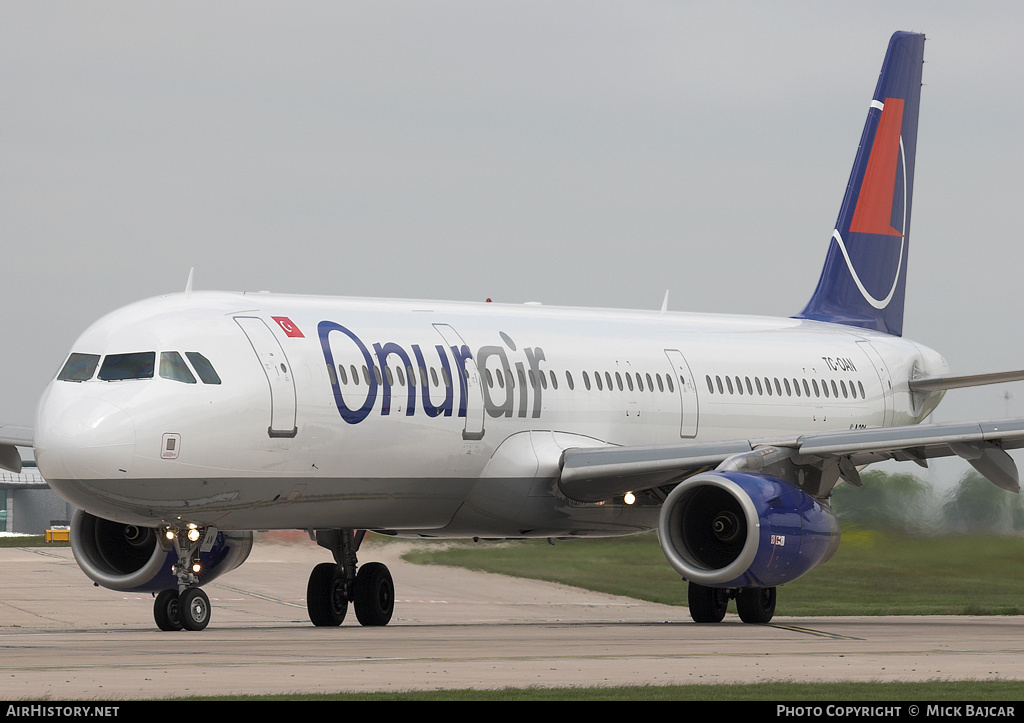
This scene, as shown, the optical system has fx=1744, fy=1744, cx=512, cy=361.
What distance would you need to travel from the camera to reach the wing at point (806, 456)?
1998cm

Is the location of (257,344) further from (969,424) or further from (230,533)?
(969,424)

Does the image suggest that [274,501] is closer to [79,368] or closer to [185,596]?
[185,596]

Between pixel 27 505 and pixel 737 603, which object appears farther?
pixel 27 505

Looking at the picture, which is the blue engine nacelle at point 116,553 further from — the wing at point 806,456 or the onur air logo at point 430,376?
the wing at point 806,456

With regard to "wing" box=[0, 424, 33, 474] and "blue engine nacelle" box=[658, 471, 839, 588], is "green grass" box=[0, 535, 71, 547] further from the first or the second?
"blue engine nacelle" box=[658, 471, 839, 588]

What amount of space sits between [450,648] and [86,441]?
432 centimetres

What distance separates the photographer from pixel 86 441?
17641mm

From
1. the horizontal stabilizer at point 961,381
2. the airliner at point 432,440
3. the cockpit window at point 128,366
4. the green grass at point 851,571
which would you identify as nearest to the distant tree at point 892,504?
the green grass at point 851,571

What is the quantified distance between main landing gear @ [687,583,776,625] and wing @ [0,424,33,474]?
8.71 m

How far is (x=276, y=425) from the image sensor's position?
19.2 meters

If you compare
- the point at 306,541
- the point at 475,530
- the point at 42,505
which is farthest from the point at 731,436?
the point at 42,505

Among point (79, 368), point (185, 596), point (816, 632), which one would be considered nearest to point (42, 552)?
point (185, 596)

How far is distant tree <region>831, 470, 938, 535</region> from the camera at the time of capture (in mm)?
28344

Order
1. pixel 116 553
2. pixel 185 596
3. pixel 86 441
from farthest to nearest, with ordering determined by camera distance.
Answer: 1. pixel 116 553
2. pixel 185 596
3. pixel 86 441
